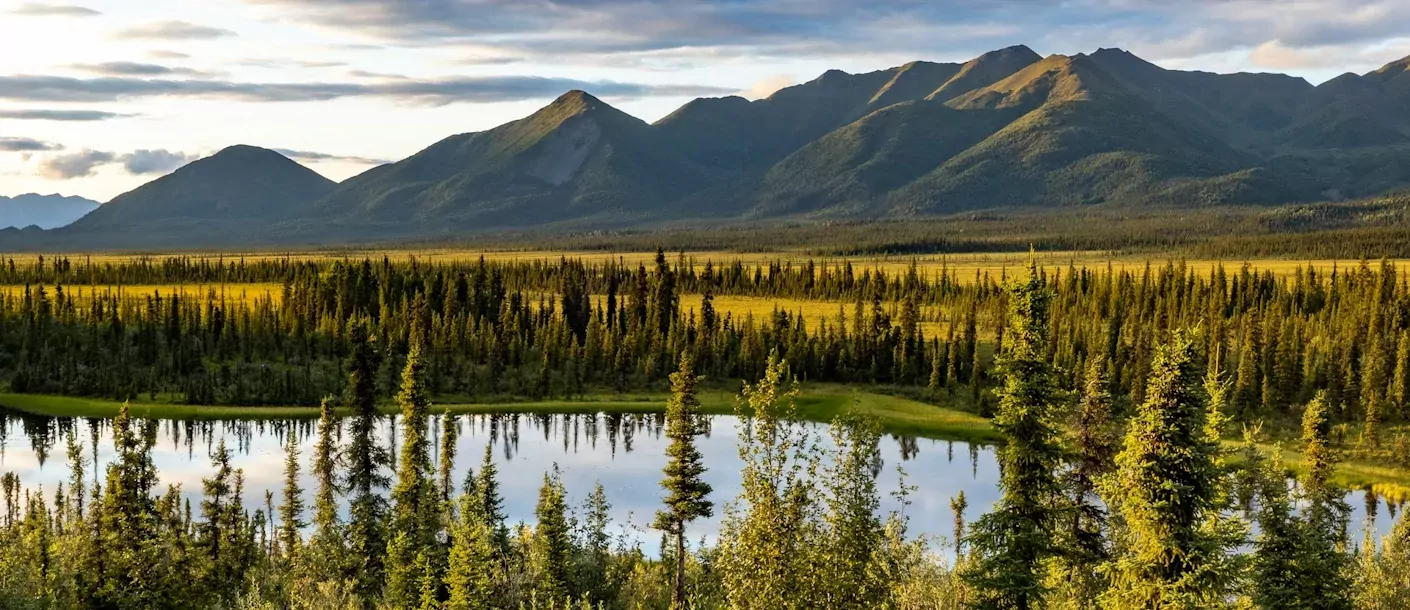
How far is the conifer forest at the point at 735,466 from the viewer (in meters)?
26.9

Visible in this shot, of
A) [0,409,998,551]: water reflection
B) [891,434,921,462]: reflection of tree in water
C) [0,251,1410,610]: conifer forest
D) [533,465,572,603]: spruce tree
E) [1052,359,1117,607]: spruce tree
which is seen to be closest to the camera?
[0,251,1410,610]: conifer forest

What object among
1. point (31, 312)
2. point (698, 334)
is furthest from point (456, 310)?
point (31, 312)

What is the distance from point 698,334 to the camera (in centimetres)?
13188

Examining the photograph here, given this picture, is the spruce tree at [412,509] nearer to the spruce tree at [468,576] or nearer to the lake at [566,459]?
the spruce tree at [468,576]

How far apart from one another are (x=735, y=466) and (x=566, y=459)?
14.0 m

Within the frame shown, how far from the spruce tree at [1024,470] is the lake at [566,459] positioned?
37881 mm

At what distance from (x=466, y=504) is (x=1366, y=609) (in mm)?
32482

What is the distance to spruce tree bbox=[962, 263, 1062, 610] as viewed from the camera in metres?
31.7

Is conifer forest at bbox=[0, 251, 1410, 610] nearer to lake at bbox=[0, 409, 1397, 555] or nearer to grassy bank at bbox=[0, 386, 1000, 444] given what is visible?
grassy bank at bbox=[0, 386, 1000, 444]

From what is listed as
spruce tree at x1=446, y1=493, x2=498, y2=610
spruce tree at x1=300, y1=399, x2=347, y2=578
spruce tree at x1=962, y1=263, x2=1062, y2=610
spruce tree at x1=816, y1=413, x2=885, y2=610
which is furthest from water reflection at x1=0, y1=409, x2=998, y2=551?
spruce tree at x1=816, y1=413, x2=885, y2=610

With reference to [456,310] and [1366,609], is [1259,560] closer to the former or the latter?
[1366,609]

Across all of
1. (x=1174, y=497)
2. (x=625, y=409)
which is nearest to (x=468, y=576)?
(x=1174, y=497)

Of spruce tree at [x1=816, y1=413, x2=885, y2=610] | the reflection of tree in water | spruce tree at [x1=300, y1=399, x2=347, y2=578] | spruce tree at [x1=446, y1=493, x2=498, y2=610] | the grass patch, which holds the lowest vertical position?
the reflection of tree in water

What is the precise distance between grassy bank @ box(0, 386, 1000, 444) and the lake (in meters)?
1.03
